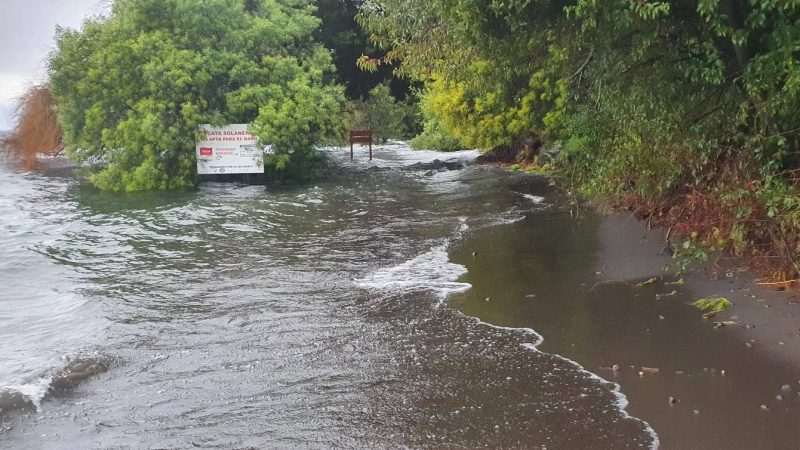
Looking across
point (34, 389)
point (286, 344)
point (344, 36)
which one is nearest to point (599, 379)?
point (286, 344)

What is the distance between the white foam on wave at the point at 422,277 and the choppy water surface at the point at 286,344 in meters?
0.04

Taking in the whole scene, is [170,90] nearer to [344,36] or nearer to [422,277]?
[344,36]

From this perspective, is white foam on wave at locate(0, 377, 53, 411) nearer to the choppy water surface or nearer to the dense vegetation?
the choppy water surface

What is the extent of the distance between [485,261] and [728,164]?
127 inches

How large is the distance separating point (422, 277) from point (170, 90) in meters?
14.6

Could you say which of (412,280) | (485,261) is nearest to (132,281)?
(412,280)

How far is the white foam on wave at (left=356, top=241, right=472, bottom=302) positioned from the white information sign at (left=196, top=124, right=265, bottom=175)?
1242 cm

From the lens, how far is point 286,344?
641 centimetres

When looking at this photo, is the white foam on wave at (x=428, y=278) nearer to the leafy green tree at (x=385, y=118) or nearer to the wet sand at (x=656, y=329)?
the wet sand at (x=656, y=329)

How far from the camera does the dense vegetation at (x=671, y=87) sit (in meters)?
6.14

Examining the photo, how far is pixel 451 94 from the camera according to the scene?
74.1ft

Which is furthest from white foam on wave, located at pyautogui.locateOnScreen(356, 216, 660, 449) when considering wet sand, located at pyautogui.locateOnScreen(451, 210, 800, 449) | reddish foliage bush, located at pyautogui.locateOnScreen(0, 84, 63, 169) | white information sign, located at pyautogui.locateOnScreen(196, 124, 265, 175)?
reddish foliage bush, located at pyautogui.locateOnScreen(0, 84, 63, 169)

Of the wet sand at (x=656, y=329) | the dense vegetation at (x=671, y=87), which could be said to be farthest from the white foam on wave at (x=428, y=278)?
the dense vegetation at (x=671, y=87)

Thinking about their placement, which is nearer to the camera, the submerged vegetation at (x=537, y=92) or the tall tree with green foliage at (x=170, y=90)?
the submerged vegetation at (x=537, y=92)
